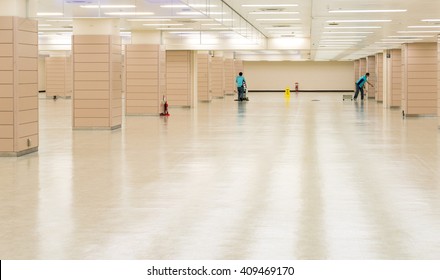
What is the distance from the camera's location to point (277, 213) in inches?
430

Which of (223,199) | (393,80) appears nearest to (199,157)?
(223,199)

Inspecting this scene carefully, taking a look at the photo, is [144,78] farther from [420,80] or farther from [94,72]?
[420,80]

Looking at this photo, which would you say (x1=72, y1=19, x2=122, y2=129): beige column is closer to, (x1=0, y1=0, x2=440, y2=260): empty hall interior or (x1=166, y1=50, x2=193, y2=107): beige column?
(x1=0, y1=0, x2=440, y2=260): empty hall interior

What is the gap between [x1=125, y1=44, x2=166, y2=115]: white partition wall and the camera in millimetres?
37219

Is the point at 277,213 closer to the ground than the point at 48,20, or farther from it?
closer to the ground

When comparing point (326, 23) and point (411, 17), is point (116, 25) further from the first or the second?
point (411, 17)

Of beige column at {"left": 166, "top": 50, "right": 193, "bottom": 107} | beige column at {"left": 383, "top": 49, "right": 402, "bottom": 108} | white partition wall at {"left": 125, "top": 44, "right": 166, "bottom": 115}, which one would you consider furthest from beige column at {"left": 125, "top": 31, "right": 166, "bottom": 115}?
beige column at {"left": 383, "top": 49, "right": 402, "bottom": 108}

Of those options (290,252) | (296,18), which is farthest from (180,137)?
(290,252)

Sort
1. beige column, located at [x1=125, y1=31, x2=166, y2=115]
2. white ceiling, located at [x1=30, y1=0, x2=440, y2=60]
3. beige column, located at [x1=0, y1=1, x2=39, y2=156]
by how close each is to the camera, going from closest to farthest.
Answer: beige column, located at [x1=0, y1=1, x2=39, y2=156]
white ceiling, located at [x1=30, y1=0, x2=440, y2=60]
beige column, located at [x1=125, y1=31, x2=166, y2=115]

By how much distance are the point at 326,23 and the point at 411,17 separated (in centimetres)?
397

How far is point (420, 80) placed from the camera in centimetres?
3869

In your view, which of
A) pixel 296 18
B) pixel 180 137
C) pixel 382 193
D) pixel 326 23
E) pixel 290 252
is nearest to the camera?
pixel 290 252

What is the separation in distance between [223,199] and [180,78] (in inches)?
1369

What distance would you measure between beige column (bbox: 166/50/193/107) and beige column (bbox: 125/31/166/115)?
851 centimetres
